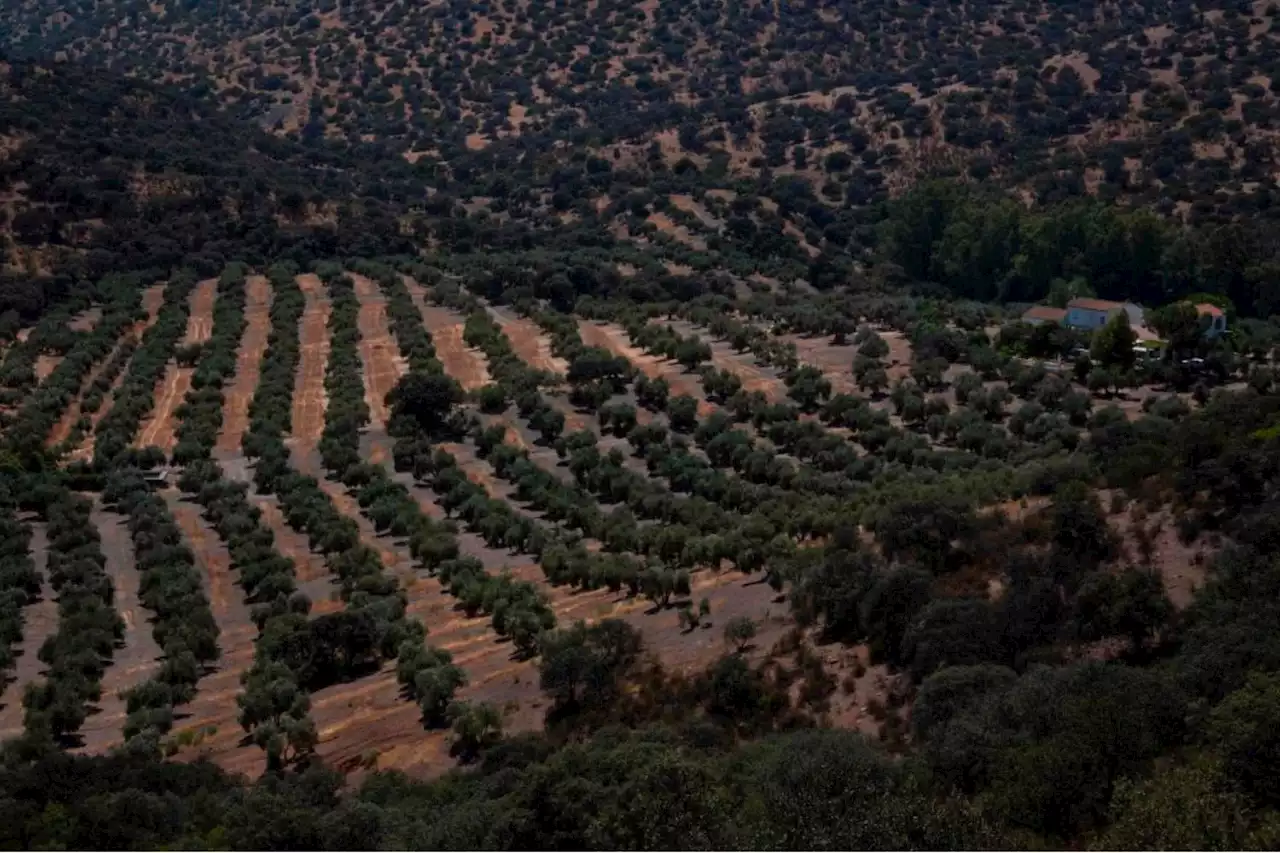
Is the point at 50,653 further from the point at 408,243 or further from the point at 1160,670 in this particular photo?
the point at 408,243

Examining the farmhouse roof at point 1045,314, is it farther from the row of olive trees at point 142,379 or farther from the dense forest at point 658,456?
the row of olive trees at point 142,379

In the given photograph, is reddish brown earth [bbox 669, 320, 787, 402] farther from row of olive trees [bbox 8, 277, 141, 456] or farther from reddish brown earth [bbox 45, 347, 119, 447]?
row of olive trees [bbox 8, 277, 141, 456]

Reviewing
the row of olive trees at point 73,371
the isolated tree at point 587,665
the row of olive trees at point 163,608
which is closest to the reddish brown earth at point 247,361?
the row of olive trees at point 73,371

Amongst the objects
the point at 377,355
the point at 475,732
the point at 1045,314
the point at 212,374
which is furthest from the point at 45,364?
the point at 475,732

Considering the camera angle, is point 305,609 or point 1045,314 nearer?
point 305,609

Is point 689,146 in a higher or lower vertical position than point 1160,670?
lower

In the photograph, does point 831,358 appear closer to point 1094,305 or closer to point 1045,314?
point 1045,314

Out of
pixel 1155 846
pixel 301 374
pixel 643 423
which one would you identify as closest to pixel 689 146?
pixel 301 374
